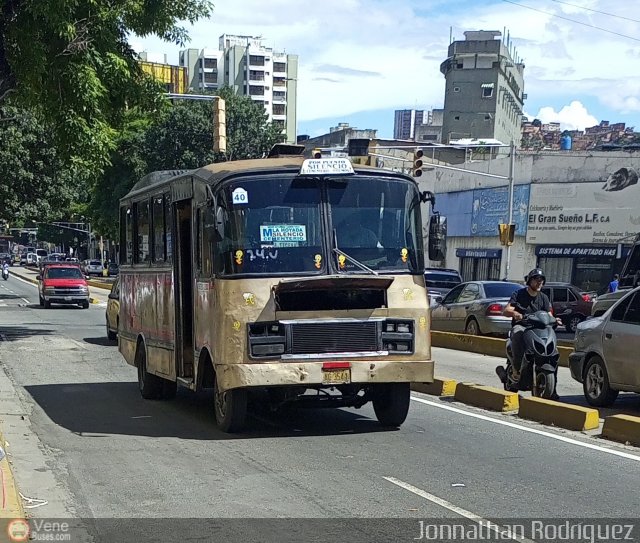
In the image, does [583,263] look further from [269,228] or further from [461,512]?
[461,512]

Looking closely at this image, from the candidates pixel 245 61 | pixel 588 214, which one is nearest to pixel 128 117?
pixel 588 214

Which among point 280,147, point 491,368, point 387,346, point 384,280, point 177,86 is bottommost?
point 491,368

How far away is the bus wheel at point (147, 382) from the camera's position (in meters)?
13.5

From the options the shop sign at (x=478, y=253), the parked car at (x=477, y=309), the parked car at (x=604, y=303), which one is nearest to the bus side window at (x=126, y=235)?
the parked car at (x=477, y=309)

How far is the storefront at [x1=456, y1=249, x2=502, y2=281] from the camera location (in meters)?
51.7

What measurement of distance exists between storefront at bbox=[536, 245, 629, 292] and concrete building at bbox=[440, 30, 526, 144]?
166ft

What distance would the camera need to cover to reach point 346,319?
9742 millimetres

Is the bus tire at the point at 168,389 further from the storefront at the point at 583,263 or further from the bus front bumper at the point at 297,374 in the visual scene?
the storefront at the point at 583,263

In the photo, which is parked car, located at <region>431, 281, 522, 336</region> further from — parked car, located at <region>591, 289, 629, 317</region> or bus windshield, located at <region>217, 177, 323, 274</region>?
bus windshield, located at <region>217, 177, 323, 274</region>

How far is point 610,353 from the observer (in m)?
12.1

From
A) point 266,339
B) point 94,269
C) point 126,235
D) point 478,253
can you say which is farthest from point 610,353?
point 94,269

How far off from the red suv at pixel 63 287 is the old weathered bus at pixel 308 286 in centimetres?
3038

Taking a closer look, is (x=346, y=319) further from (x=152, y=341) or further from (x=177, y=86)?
(x=177, y=86)

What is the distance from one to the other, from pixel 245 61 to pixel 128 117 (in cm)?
13680
